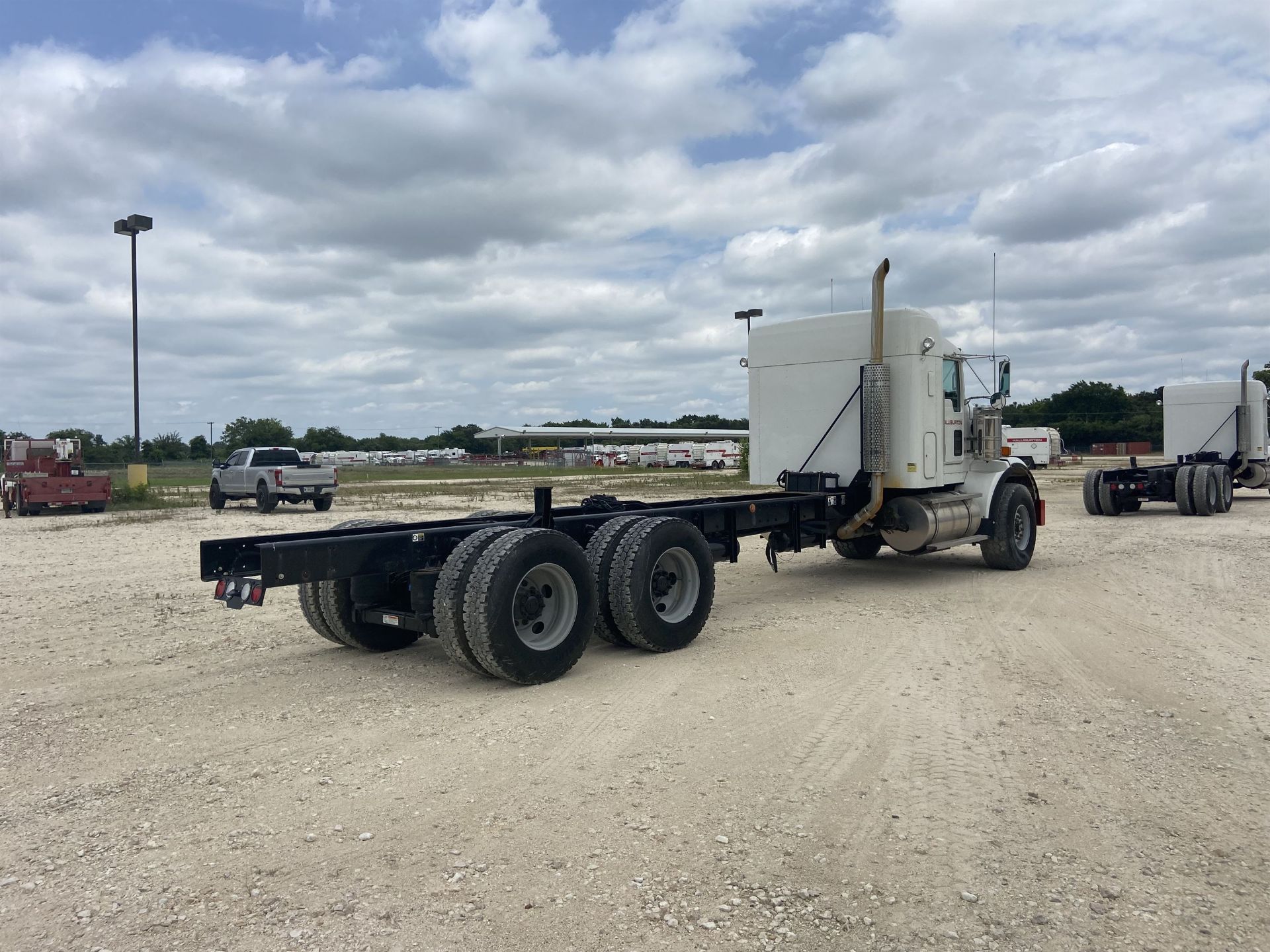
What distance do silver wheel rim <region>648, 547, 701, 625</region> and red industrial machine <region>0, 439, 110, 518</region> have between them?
23380mm

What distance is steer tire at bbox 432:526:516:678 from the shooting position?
20.1 feet

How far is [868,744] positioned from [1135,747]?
144 centimetres

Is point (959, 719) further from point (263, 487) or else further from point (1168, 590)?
point (263, 487)

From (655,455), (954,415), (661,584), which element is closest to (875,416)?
(954,415)

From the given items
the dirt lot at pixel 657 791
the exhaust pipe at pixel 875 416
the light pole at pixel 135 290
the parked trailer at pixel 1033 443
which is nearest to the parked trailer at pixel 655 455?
the parked trailer at pixel 1033 443

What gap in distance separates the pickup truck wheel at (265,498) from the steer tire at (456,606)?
66.5 feet

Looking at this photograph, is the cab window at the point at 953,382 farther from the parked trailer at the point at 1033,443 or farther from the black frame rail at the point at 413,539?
the parked trailer at the point at 1033,443

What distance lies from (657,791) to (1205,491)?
19649mm

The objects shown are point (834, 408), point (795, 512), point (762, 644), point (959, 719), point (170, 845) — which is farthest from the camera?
point (834, 408)

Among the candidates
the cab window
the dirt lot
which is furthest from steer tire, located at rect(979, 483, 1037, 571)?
the dirt lot

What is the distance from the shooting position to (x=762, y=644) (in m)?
7.70

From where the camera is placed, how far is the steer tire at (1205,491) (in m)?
19.8

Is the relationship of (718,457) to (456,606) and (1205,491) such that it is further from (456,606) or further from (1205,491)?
(456,606)

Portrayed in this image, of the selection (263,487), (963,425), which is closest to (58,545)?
(263,487)
